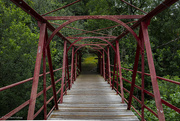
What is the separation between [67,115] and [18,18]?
9.17m

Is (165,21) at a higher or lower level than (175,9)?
lower

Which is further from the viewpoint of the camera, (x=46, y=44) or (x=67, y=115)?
(x=67, y=115)

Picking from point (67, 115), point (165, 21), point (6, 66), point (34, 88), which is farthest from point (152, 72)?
point (165, 21)

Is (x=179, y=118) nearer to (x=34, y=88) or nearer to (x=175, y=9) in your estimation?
(x=34, y=88)

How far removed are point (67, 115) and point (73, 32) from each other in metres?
8.85

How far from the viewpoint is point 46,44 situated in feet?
8.63

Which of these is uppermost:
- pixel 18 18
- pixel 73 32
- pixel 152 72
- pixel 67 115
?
pixel 18 18

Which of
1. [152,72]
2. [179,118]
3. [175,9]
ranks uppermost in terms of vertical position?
[175,9]

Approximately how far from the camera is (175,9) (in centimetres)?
1321

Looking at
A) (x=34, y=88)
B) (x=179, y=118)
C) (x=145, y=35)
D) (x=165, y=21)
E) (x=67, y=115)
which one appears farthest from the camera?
(x=165, y=21)

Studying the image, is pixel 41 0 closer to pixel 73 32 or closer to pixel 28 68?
pixel 73 32

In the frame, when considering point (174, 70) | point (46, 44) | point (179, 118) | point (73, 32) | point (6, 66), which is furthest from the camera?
point (174, 70)

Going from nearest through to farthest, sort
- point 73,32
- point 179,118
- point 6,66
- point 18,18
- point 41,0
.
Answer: point 179,118 → point 6,66 → point 18,18 → point 73,32 → point 41,0

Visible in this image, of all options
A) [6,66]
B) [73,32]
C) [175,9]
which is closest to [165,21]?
[175,9]
